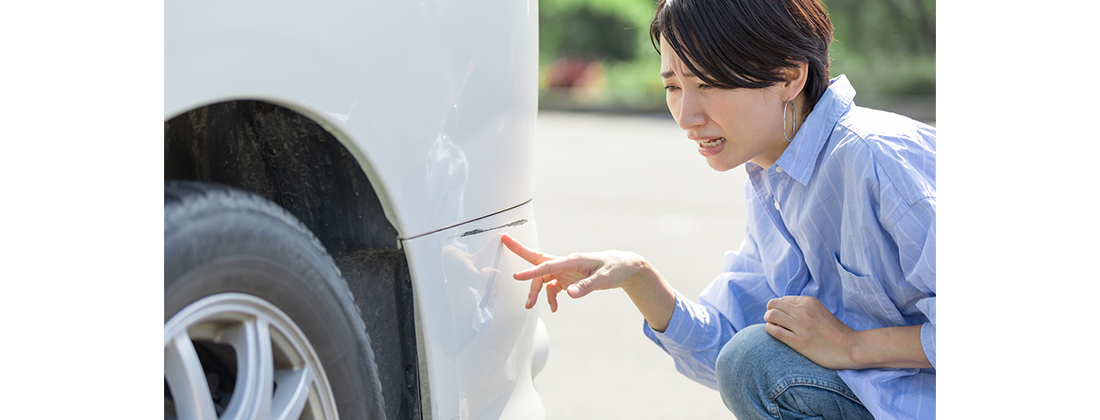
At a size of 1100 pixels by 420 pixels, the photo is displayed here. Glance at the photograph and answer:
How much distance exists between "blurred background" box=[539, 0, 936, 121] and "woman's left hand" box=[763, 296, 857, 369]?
12841mm

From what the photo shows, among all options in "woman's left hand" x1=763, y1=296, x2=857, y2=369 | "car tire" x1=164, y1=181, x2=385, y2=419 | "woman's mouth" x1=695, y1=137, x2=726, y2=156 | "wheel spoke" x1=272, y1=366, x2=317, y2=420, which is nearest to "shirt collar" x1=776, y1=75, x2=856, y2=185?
"woman's mouth" x1=695, y1=137, x2=726, y2=156

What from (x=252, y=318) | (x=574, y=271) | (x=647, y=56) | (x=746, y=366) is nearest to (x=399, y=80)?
(x=252, y=318)

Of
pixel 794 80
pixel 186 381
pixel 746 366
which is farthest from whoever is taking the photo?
pixel 746 366

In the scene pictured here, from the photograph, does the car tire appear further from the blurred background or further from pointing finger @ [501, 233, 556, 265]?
the blurred background

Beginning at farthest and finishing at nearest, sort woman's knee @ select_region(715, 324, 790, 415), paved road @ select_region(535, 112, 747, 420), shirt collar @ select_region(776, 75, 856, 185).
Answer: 1. paved road @ select_region(535, 112, 747, 420)
2. woman's knee @ select_region(715, 324, 790, 415)
3. shirt collar @ select_region(776, 75, 856, 185)

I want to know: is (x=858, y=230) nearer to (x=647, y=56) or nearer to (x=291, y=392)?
(x=291, y=392)

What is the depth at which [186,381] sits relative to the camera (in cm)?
102

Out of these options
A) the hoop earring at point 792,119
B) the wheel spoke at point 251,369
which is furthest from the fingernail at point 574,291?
the wheel spoke at point 251,369

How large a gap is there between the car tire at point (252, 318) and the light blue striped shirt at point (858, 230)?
91 centimetres

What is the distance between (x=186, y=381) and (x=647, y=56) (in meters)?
23.9

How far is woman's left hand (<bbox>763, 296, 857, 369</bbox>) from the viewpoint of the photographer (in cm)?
177
